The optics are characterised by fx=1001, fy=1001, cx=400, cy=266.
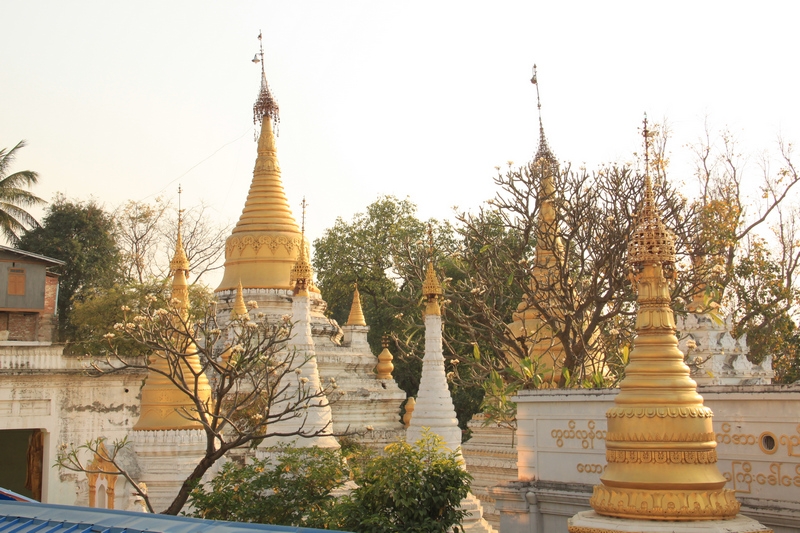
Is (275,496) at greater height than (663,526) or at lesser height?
lesser

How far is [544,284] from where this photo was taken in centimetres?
2069

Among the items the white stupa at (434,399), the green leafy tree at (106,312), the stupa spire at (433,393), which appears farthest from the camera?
the green leafy tree at (106,312)

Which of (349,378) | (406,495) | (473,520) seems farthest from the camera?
(349,378)

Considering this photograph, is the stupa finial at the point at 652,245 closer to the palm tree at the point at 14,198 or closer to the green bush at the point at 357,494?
the green bush at the point at 357,494

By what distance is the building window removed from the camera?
33094 mm

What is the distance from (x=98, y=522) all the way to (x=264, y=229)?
23.4 metres

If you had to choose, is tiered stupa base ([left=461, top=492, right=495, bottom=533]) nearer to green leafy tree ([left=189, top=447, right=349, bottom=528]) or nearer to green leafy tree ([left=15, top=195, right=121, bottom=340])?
green leafy tree ([left=189, top=447, right=349, bottom=528])

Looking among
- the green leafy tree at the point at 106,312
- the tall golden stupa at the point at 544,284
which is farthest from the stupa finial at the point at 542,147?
the green leafy tree at the point at 106,312

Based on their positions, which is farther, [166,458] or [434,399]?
[166,458]

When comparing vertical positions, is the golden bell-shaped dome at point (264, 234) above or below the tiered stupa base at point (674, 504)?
above

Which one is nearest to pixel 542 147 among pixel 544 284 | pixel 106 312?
pixel 544 284

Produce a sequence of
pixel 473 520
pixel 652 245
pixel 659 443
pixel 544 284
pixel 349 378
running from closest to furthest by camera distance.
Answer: pixel 659 443
pixel 652 245
pixel 473 520
pixel 544 284
pixel 349 378

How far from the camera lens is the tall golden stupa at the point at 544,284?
2028cm

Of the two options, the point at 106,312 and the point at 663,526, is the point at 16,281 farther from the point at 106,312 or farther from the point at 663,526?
the point at 663,526
